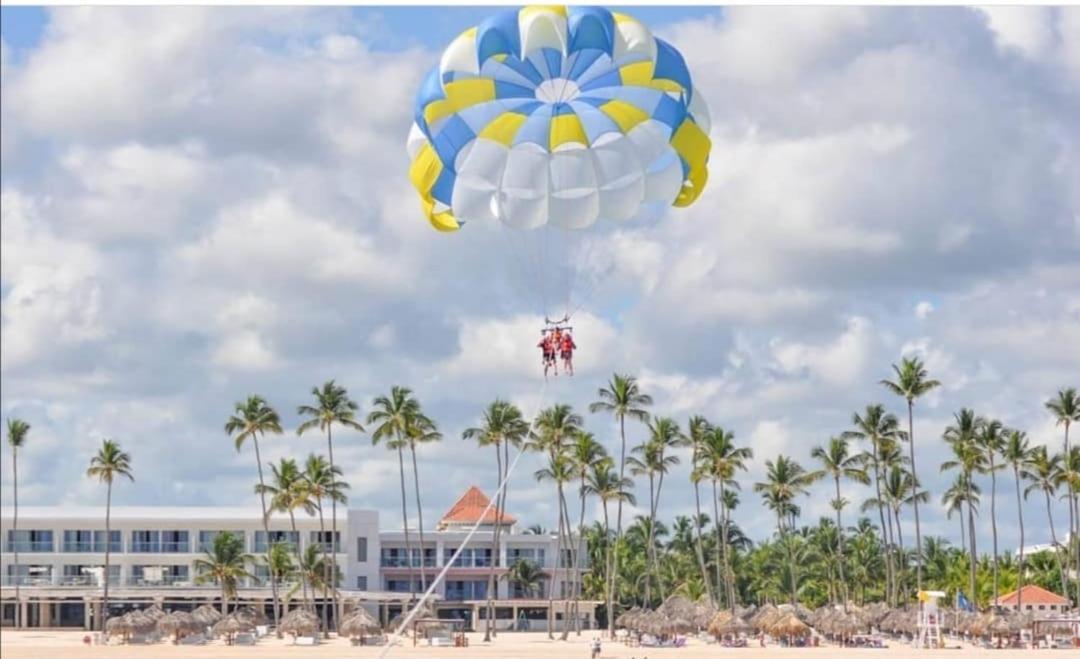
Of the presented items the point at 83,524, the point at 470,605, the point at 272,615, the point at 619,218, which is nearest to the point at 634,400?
the point at 470,605

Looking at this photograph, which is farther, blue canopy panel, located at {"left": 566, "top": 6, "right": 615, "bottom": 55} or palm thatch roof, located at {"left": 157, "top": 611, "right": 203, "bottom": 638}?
palm thatch roof, located at {"left": 157, "top": 611, "right": 203, "bottom": 638}

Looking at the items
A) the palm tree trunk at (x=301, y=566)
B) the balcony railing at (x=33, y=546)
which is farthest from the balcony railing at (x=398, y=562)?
the balcony railing at (x=33, y=546)

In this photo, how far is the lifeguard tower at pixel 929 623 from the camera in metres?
80.6

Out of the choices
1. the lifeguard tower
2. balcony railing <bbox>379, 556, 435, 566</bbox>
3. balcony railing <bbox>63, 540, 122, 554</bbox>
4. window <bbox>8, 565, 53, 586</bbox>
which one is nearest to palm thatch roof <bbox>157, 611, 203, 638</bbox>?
window <bbox>8, 565, 53, 586</bbox>

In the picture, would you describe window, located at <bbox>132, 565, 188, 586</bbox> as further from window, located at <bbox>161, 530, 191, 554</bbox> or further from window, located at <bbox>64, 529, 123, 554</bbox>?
window, located at <bbox>64, 529, 123, 554</bbox>

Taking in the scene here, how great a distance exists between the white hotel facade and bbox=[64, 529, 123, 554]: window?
58mm

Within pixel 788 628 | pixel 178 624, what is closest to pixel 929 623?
pixel 788 628

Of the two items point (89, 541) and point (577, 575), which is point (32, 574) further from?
point (577, 575)

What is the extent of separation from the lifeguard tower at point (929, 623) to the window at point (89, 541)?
4705 centimetres

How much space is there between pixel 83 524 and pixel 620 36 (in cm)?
7204

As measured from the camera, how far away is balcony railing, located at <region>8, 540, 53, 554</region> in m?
105

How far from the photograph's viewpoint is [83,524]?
106 m

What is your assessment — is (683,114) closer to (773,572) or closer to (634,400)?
(634,400)

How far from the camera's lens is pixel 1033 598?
10656 centimetres
